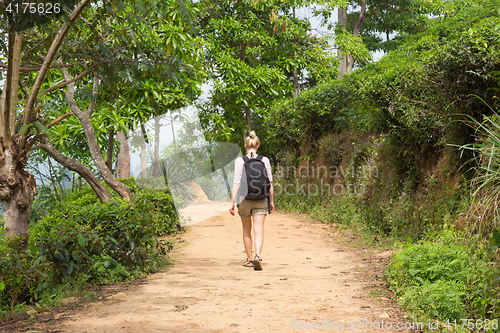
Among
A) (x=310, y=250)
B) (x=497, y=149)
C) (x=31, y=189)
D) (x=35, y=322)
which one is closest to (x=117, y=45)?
(x=31, y=189)

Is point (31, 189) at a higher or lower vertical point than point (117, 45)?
lower

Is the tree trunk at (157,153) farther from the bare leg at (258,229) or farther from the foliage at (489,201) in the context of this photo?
the foliage at (489,201)

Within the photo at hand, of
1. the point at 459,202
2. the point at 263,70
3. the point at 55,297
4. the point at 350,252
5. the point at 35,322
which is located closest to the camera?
the point at 35,322

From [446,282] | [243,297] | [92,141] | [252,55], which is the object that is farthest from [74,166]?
[252,55]

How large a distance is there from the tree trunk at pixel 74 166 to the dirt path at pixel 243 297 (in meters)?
1.69

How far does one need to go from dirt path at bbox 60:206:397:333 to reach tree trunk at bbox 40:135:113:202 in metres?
1.69

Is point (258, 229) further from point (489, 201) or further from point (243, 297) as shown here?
point (489, 201)

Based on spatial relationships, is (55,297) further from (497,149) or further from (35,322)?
(497,149)

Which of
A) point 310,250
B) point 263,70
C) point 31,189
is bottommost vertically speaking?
point 310,250

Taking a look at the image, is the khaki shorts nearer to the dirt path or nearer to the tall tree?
the dirt path

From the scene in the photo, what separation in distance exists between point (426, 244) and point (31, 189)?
489 cm

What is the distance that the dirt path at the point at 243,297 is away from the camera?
3.84 metres

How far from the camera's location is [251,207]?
6543 millimetres

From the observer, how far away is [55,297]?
470cm
